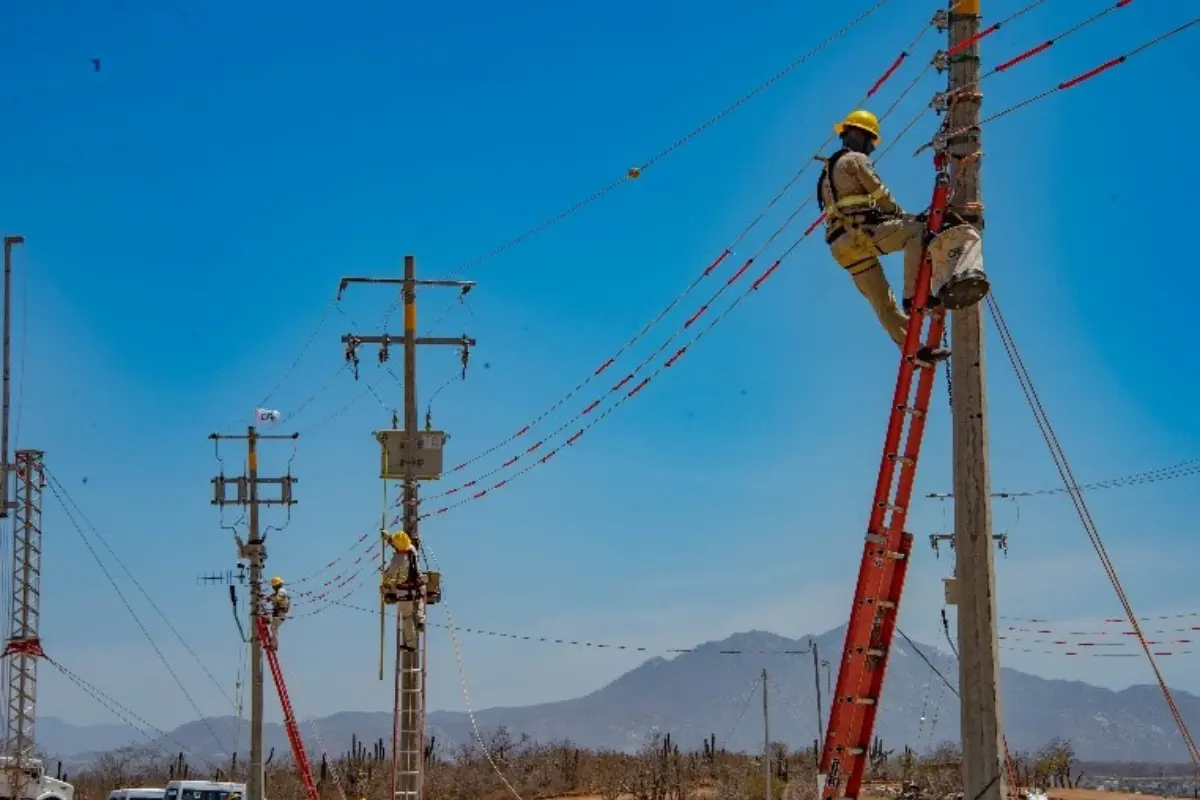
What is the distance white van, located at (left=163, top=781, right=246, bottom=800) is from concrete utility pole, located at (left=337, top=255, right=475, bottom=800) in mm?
24431

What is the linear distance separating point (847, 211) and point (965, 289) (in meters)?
1.54

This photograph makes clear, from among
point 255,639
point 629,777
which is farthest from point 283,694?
point 629,777

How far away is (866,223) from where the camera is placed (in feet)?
40.8

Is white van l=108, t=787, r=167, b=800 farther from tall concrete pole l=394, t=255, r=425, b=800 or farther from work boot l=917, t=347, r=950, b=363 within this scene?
work boot l=917, t=347, r=950, b=363

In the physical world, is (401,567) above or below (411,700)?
above

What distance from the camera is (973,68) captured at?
12.1m

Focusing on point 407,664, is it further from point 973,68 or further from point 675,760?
point 675,760

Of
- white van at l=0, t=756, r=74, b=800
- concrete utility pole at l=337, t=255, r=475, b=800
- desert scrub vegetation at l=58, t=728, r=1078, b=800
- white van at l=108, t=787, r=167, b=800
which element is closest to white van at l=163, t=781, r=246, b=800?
white van at l=108, t=787, r=167, b=800

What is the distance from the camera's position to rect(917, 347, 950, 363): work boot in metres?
11.8

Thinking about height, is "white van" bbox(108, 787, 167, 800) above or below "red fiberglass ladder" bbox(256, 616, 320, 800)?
below

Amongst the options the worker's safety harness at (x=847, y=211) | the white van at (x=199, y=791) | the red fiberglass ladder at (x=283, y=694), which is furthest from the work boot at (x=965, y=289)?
the white van at (x=199, y=791)

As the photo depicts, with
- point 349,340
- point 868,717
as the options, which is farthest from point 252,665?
point 868,717

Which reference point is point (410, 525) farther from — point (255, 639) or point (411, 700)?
point (255, 639)

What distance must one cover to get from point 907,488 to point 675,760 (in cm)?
5947
